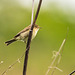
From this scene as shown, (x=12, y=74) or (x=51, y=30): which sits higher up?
(x=12, y=74)

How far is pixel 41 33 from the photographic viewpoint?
38.4 feet

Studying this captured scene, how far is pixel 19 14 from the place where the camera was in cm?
1345

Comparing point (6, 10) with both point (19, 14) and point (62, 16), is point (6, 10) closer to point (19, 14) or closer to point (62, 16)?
point (19, 14)

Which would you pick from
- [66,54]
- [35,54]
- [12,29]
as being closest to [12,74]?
[35,54]

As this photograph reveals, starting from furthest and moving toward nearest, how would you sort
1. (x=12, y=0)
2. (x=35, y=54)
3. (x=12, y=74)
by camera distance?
(x=12, y=0) < (x=35, y=54) < (x=12, y=74)

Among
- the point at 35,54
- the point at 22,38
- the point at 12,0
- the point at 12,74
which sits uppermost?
the point at 22,38

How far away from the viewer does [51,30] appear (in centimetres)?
1225

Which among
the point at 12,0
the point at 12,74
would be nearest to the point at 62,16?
the point at 12,0

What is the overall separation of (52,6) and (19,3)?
1.68 metres

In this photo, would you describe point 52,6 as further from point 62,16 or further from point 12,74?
point 12,74

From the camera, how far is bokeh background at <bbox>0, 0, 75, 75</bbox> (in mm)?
9120

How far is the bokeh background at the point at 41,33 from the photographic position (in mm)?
9120

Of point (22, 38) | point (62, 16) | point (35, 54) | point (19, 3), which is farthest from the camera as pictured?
point (19, 3)

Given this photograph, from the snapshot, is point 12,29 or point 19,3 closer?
point 12,29
